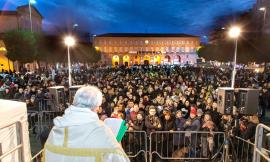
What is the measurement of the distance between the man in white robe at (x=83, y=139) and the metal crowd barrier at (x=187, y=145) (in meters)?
5.37

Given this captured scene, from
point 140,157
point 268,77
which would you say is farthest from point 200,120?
point 268,77

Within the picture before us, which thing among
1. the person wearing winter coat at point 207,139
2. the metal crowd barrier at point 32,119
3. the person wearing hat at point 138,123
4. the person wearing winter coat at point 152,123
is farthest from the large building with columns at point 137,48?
the person wearing winter coat at point 207,139

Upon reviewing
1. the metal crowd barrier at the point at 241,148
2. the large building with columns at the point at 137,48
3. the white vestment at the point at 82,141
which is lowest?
the metal crowd barrier at the point at 241,148

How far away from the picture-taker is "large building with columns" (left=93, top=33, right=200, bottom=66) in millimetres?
112688

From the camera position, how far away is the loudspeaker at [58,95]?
30.4 feet

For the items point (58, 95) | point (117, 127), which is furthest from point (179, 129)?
point (117, 127)

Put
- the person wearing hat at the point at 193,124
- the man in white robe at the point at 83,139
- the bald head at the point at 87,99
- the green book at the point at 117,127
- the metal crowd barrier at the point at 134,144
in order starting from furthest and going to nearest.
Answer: the metal crowd barrier at the point at 134,144 → the person wearing hat at the point at 193,124 → the green book at the point at 117,127 → the bald head at the point at 87,99 → the man in white robe at the point at 83,139

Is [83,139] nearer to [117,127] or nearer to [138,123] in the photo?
[117,127]

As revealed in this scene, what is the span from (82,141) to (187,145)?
6.32m

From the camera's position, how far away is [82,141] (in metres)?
2.14

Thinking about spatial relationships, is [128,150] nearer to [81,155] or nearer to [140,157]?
[140,157]

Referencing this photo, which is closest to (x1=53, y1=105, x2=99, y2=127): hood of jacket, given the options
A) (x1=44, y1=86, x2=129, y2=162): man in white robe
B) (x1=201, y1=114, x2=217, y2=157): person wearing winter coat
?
(x1=44, y1=86, x2=129, y2=162): man in white robe

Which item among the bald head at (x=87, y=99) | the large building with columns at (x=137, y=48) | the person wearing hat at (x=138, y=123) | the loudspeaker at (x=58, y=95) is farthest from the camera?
the large building with columns at (x=137, y=48)

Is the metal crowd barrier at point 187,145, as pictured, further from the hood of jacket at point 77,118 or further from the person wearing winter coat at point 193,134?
the hood of jacket at point 77,118
